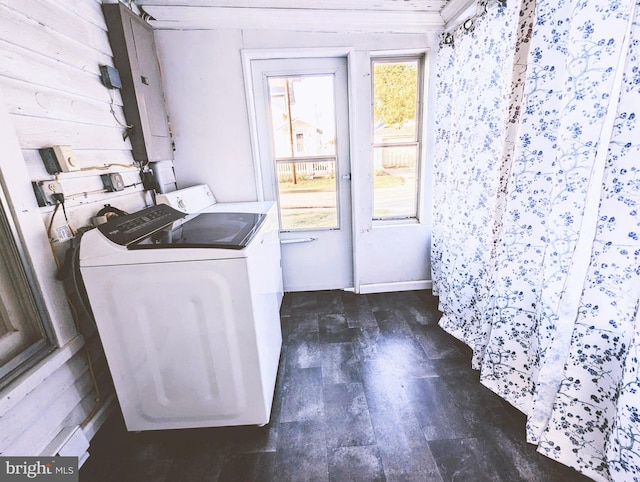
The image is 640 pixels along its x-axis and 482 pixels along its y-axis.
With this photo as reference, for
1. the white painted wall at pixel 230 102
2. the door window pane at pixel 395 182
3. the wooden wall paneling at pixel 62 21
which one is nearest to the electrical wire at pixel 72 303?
the wooden wall paneling at pixel 62 21

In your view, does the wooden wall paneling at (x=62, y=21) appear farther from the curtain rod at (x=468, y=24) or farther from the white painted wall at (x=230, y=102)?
the curtain rod at (x=468, y=24)

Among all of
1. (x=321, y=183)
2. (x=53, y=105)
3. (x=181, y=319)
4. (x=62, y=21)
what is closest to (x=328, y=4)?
(x=321, y=183)

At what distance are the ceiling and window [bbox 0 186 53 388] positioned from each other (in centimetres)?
174

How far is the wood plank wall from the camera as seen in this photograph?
107cm

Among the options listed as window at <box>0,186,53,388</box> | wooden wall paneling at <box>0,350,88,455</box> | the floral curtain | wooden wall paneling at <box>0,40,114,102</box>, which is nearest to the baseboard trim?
the floral curtain

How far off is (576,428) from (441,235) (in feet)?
4.93

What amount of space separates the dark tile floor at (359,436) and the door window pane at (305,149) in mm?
1258

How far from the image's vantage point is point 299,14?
2.06 m

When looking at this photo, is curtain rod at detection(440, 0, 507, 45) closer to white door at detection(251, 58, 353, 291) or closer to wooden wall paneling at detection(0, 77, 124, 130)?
white door at detection(251, 58, 353, 291)

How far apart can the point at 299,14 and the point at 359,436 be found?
8.80ft

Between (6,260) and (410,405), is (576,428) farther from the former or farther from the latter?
(6,260)

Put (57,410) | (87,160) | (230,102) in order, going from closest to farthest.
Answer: (57,410) → (87,160) → (230,102)

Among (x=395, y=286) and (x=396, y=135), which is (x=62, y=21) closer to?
(x=396, y=135)

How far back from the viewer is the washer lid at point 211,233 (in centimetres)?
115
